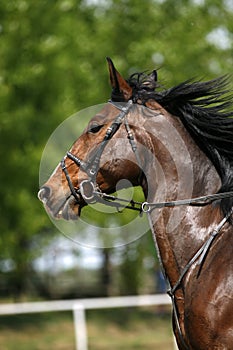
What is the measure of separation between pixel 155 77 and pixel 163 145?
60 centimetres

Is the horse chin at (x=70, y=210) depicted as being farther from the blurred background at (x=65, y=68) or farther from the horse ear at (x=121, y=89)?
the blurred background at (x=65, y=68)

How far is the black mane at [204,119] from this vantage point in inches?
176

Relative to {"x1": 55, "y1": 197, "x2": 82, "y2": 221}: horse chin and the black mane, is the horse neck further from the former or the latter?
{"x1": 55, "y1": 197, "x2": 82, "y2": 221}: horse chin

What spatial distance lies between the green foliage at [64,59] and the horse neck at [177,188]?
7249mm

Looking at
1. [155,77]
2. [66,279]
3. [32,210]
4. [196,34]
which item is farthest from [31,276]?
[155,77]

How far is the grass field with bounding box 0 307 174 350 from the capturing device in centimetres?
1260

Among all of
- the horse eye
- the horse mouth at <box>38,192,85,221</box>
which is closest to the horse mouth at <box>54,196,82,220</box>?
the horse mouth at <box>38,192,85,221</box>

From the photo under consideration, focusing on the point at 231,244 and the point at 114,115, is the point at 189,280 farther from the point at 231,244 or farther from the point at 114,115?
the point at 114,115

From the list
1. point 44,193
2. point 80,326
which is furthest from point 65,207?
point 80,326

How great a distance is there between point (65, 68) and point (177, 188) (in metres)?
9.13

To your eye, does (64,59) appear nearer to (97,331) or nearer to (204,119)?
(97,331)

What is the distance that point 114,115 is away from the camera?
15.1ft

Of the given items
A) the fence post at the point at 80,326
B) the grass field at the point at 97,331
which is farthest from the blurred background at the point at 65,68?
the fence post at the point at 80,326

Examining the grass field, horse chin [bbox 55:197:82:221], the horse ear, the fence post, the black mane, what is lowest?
the grass field
